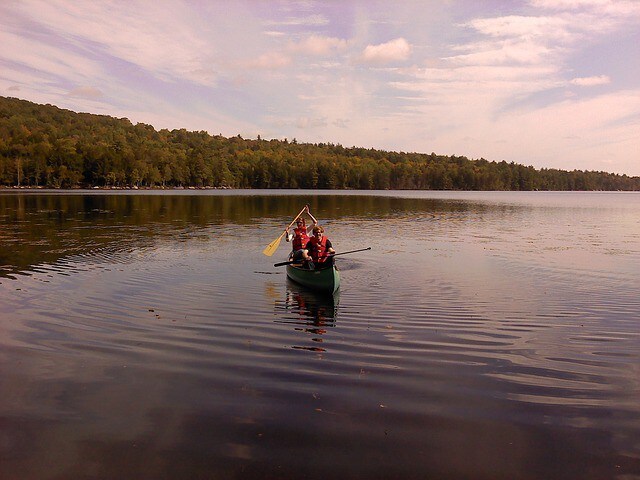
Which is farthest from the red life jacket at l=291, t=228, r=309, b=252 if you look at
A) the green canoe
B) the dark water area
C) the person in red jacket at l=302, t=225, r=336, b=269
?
the green canoe

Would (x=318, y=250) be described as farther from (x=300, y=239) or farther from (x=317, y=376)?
(x=317, y=376)

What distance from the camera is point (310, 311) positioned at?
1502 cm

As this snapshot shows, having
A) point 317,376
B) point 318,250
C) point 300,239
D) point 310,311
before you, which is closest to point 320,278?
point 318,250

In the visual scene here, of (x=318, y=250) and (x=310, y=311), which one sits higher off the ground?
(x=318, y=250)

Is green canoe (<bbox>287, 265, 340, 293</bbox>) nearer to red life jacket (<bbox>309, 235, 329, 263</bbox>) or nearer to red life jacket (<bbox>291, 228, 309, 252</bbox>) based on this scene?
red life jacket (<bbox>309, 235, 329, 263</bbox>)

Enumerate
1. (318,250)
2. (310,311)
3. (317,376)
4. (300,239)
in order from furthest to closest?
(300,239) < (318,250) < (310,311) < (317,376)

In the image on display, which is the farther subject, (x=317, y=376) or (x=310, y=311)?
(x=310, y=311)

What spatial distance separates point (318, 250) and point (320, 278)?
6.72ft

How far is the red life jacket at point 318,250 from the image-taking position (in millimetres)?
19031

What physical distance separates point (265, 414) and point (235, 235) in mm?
29455

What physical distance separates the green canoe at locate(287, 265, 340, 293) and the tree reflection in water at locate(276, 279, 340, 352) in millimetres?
221

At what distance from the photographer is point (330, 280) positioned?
1697cm

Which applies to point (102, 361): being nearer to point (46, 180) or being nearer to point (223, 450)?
point (223, 450)

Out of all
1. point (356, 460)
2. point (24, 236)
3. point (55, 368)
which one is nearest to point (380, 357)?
point (356, 460)
